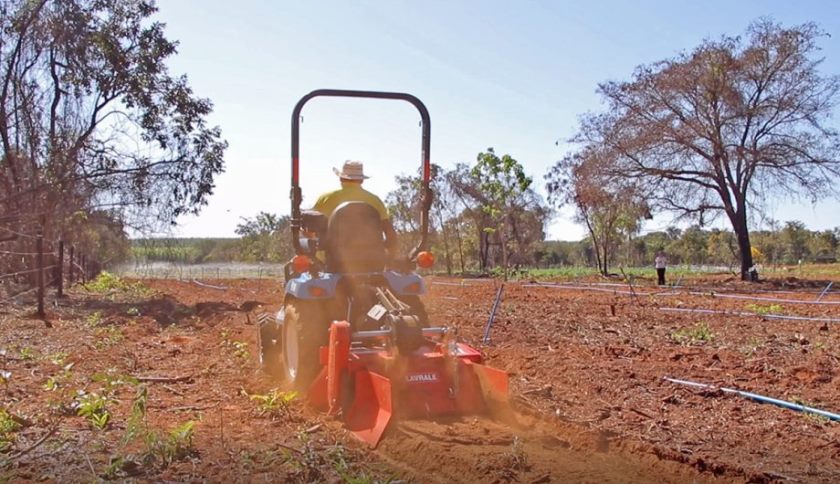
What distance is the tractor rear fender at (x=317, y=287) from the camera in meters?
6.26

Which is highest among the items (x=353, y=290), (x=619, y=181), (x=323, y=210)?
(x=619, y=181)

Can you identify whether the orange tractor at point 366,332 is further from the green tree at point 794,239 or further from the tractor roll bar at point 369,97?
the green tree at point 794,239

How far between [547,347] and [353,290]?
4454mm

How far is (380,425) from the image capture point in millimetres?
5246

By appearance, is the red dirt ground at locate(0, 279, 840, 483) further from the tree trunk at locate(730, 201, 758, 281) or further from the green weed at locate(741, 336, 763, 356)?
the tree trunk at locate(730, 201, 758, 281)

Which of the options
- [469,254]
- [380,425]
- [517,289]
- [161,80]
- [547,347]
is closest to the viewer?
[380,425]

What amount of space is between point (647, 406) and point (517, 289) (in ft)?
56.4

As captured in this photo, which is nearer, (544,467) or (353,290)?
(544,467)

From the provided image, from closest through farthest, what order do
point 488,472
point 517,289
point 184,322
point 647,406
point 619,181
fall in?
point 488,472, point 647,406, point 184,322, point 517,289, point 619,181

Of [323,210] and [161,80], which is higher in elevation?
[161,80]

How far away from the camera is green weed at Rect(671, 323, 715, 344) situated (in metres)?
10.9

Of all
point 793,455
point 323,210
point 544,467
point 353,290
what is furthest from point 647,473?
point 323,210

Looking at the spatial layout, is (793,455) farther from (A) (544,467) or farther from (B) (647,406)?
(A) (544,467)

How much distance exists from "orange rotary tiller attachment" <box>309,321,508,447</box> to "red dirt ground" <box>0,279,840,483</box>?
167 mm
